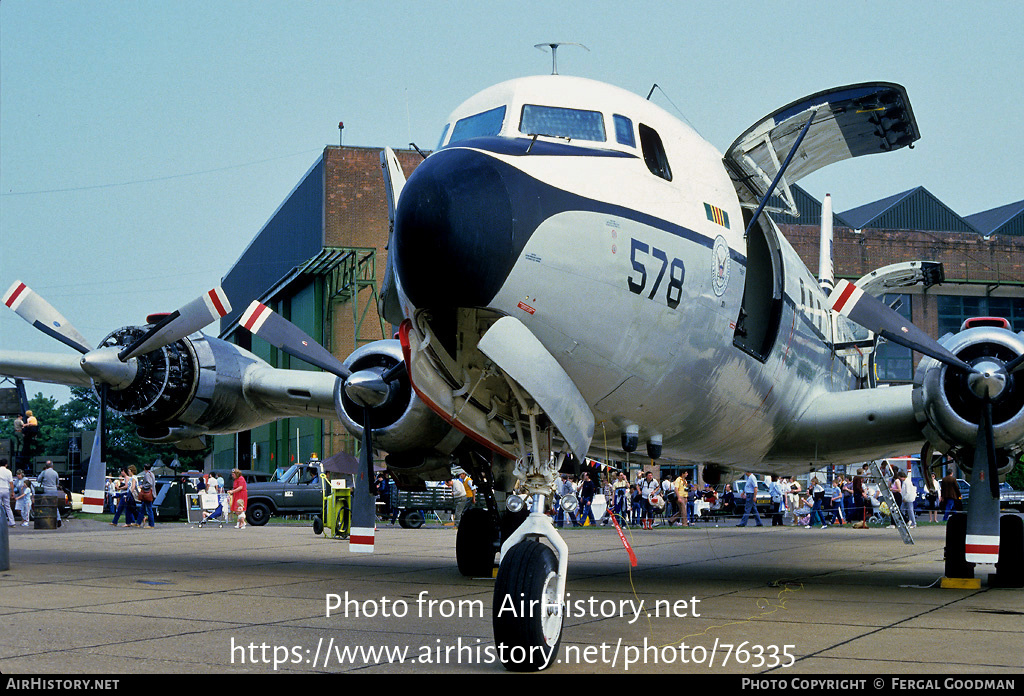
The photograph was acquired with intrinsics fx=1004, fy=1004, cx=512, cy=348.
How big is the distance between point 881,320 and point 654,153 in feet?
10.5

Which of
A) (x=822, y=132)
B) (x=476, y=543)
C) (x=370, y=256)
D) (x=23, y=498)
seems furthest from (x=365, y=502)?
(x=370, y=256)

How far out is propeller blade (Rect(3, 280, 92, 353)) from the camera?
1350cm

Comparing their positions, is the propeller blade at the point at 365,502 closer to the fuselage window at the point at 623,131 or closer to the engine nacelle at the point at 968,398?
the fuselage window at the point at 623,131

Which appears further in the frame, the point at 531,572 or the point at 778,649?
the point at 778,649

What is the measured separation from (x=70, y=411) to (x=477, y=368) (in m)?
99.5

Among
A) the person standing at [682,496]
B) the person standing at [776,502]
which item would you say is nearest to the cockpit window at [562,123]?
the person standing at [682,496]

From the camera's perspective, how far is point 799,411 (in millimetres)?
12539

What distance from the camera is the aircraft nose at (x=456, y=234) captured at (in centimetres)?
688

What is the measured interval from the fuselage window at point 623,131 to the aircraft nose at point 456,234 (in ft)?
6.23

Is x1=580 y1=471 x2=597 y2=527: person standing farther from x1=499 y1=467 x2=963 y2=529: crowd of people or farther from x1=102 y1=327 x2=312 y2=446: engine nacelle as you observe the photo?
x1=102 y1=327 x2=312 y2=446: engine nacelle

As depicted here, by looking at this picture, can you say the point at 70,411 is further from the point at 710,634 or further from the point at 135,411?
the point at 710,634

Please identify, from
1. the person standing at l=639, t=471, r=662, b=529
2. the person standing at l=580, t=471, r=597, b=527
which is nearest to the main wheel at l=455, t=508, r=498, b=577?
the person standing at l=580, t=471, r=597, b=527

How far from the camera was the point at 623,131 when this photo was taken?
345 inches

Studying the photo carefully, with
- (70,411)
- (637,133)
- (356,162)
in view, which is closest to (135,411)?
(637,133)
